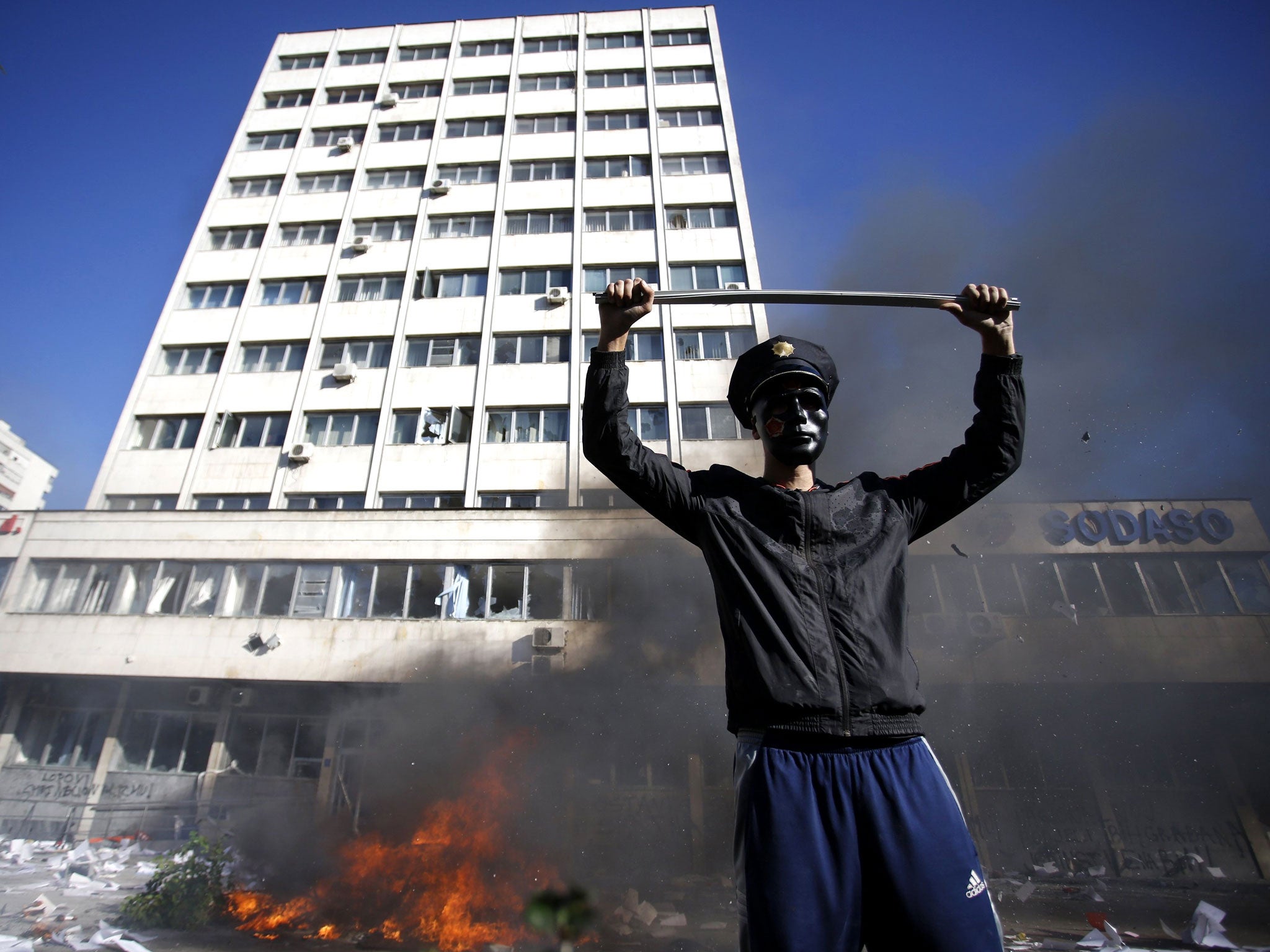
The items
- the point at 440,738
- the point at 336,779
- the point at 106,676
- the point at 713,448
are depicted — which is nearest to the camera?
the point at 440,738

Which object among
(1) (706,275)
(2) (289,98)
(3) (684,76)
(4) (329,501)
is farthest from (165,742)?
(3) (684,76)

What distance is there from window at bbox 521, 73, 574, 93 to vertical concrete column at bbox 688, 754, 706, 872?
25842 mm

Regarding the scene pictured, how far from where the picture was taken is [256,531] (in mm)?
14875

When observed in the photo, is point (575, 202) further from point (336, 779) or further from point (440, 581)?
point (336, 779)

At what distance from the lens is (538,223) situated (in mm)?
21500

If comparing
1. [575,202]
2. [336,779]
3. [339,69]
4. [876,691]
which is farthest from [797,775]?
[339,69]

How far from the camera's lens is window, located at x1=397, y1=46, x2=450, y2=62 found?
2605 cm

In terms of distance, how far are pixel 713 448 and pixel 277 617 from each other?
12052 mm

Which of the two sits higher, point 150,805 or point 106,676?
point 106,676

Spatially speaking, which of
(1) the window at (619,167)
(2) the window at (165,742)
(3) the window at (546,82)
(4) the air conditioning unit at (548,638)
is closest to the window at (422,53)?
(3) the window at (546,82)

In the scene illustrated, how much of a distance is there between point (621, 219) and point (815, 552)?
21695 mm

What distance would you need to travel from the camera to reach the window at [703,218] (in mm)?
20547

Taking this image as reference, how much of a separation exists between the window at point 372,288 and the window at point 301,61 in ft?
45.0

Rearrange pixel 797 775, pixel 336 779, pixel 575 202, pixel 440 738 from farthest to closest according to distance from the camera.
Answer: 1. pixel 575 202
2. pixel 336 779
3. pixel 440 738
4. pixel 797 775
